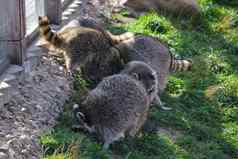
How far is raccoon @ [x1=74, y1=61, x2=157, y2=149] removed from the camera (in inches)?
208

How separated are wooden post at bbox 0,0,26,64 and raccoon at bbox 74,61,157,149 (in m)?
0.81

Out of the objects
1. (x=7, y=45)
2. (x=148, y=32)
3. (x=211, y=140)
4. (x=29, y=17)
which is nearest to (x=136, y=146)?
(x=211, y=140)

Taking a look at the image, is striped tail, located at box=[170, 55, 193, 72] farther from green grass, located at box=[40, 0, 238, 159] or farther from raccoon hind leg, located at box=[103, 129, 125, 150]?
raccoon hind leg, located at box=[103, 129, 125, 150]

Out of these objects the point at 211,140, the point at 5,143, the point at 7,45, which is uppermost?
the point at 7,45

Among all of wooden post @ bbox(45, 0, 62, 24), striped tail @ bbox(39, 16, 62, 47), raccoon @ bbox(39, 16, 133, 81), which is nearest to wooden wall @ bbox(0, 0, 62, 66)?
striped tail @ bbox(39, 16, 62, 47)

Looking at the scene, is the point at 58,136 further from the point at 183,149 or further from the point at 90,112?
the point at 183,149

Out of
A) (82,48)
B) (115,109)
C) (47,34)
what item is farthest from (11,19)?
(115,109)

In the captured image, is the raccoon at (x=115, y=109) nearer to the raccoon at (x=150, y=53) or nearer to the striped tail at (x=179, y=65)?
the raccoon at (x=150, y=53)

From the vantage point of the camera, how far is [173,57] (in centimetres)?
720

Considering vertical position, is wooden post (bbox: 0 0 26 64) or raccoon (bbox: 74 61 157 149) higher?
wooden post (bbox: 0 0 26 64)

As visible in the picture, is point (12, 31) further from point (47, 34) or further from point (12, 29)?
point (47, 34)

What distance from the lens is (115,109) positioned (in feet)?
17.6

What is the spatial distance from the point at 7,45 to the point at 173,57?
237cm

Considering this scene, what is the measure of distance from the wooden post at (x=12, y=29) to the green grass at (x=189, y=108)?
774 mm
